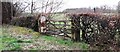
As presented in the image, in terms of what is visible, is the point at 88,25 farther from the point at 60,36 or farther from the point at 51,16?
the point at 51,16

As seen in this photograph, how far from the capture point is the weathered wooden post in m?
4.82

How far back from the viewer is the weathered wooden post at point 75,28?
15.8ft

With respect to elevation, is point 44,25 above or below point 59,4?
below

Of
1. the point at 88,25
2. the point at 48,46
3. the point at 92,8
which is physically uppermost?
the point at 92,8

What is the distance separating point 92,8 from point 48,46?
1.22m

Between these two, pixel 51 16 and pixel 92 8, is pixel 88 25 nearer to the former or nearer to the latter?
pixel 92 8

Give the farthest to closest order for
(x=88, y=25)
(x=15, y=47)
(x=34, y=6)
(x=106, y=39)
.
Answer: (x=34, y=6) → (x=88, y=25) → (x=15, y=47) → (x=106, y=39)

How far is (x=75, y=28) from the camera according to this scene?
500cm

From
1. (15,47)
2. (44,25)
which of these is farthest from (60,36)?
(15,47)

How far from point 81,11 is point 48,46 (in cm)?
110

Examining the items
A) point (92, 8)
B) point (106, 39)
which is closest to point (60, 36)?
point (92, 8)

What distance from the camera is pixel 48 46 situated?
14.5 ft

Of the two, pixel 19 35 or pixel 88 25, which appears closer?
pixel 88 25

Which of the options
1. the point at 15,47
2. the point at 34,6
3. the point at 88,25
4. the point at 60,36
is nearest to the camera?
the point at 15,47
